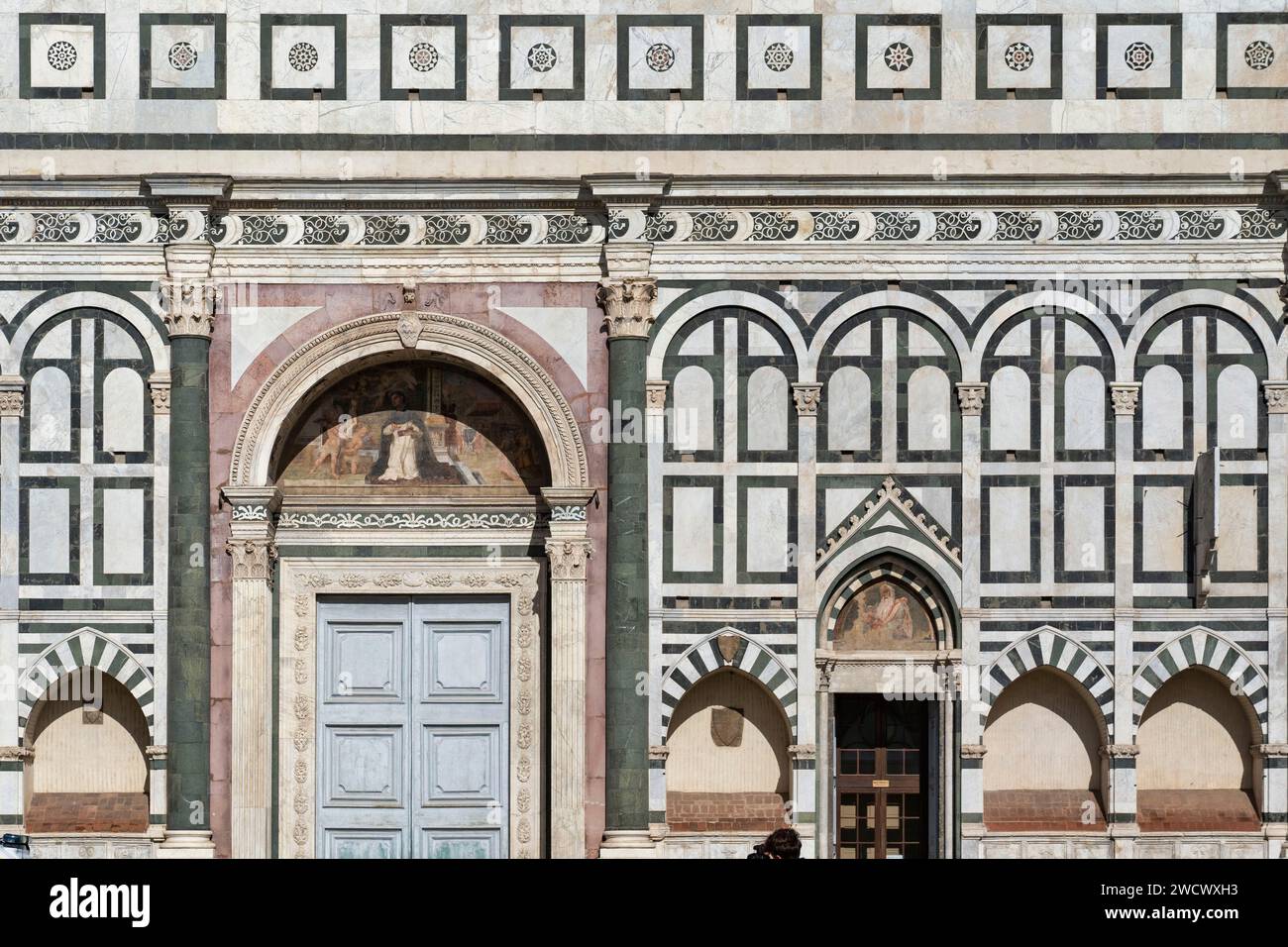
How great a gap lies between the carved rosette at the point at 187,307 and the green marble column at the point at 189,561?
10mm

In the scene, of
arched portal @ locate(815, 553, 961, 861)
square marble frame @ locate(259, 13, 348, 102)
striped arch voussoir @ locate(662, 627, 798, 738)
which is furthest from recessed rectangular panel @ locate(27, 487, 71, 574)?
arched portal @ locate(815, 553, 961, 861)

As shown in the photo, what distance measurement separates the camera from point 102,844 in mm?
19672

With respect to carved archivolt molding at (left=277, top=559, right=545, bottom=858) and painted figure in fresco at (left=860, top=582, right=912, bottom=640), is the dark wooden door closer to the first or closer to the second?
painted figure in fresco at (left=860, top=582, right=912, bottom=640)

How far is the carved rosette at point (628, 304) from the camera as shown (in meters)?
19.8

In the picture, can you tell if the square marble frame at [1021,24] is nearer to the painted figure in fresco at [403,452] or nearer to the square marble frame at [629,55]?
the square marble frame at [629,55]

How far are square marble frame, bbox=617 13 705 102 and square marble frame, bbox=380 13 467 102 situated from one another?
1.62 m

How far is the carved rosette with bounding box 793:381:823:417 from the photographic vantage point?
1992 centimetres

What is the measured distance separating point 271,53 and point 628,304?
177 inches

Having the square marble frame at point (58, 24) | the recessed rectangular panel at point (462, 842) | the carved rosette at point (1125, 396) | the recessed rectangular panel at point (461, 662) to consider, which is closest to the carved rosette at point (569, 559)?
the recessed rectangular panel at point (461, 662)

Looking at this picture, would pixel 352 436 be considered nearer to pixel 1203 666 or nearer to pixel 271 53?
pixel 271 53

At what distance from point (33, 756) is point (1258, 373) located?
13205 mm

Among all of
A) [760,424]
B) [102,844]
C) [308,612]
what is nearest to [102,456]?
[308,612]

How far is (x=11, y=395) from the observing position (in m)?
19.9

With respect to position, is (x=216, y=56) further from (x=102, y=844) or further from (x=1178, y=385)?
(x=1178, y=385)
